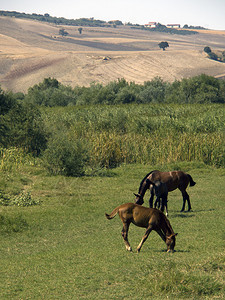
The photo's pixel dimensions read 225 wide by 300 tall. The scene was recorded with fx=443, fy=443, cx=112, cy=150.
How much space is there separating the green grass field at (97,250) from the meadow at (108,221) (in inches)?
1.0

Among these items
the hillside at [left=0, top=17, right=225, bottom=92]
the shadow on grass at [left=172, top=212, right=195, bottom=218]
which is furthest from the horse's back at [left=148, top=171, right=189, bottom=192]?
the hillside at [left=0, top=17, right=225, bottom=92]

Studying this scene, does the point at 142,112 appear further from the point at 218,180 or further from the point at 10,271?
the point at 10,271

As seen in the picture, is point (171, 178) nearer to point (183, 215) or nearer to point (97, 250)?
point (183, 215)

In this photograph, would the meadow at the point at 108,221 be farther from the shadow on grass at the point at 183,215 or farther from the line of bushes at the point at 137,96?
the line of bushes at the point at 137,96

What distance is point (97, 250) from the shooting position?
10680mm

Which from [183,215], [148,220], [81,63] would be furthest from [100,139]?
[81,63]

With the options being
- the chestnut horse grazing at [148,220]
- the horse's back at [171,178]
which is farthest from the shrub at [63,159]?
the chestnut horse grazing at [148,220]

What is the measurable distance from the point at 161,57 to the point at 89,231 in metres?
119

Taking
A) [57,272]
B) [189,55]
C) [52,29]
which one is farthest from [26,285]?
[52,29]

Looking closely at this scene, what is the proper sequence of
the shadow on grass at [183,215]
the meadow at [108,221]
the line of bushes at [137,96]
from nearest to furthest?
the meadow at [108,221] < the shadow on grass at [183,215] < the line of bushes at [137,96]

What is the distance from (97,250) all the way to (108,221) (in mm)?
3883

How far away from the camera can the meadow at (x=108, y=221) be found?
8125 millimetres

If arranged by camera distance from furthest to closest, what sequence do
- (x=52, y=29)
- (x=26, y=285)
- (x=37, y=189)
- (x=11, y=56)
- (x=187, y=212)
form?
(x=52, y=29), (x=11, y=56), (x=37, y=189), (x=187, y=212), (x=26, y=285)

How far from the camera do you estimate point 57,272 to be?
9.05 m
